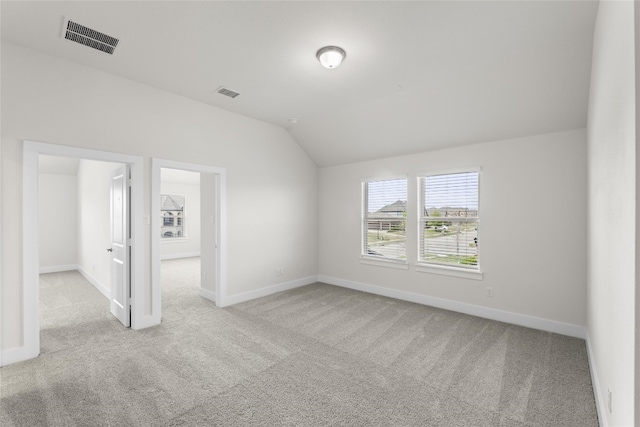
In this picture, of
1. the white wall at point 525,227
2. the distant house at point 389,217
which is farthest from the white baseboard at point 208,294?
the white wall at point 525,227

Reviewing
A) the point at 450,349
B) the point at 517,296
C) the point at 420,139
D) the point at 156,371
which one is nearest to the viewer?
the point at 156,371

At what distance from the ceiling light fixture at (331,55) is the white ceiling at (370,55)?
71 mm

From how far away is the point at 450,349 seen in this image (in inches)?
122

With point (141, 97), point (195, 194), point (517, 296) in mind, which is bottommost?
A: point (517, 296)

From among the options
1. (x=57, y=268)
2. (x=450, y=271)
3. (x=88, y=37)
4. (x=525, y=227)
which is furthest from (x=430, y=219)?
(x=57, y=268)

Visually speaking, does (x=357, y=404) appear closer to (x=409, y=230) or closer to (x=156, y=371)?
(x=156, y=371)

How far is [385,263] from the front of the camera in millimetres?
5152

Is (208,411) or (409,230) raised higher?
(409,230)

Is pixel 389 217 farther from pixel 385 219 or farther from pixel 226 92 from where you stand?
pixel 226 92

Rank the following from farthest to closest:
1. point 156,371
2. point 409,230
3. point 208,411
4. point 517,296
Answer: point 409,230, point 517,296, point 156,371, point 208,411

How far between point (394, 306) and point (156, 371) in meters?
3.26

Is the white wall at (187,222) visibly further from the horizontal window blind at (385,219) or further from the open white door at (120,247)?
the horizontal window blind at (385,219)

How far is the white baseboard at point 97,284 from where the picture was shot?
16.2ft

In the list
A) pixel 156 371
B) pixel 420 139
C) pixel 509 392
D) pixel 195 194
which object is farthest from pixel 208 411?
pixel 195 194
